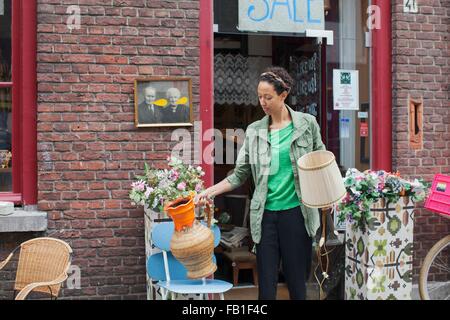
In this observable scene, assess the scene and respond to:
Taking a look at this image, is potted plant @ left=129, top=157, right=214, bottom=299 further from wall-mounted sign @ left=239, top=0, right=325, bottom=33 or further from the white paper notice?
the white paper notice

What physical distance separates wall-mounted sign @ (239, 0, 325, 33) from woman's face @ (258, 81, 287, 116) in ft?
6.13

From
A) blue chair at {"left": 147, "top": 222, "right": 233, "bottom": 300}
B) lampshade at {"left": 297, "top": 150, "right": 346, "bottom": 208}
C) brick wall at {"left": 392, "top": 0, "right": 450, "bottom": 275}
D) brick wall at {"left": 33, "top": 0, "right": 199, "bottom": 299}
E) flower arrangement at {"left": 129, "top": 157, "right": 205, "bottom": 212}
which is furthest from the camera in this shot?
brick wall at {"left": 392, "top": 0, "right": 450, "bottom": 275}

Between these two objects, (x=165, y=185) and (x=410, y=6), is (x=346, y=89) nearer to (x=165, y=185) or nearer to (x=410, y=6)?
(x=410, y=6)

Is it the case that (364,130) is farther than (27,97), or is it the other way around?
(364,130)

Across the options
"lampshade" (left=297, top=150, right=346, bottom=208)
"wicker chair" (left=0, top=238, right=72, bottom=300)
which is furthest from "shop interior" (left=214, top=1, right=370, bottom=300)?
"lampshade" (left=297, top=150, right=346, bottom=208)

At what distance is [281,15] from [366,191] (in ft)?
6.39

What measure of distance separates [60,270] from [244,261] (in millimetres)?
2166

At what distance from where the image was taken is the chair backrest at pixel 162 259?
4.45m

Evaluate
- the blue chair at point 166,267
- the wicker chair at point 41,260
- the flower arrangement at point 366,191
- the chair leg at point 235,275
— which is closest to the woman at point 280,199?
the blue chair at point 166,267

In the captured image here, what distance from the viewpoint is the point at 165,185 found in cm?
467

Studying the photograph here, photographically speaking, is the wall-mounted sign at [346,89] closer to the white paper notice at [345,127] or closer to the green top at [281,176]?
the white paper notice at [345,127]

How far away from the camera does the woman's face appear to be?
12.8 ft

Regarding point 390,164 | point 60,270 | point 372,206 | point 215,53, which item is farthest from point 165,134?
point 390,164

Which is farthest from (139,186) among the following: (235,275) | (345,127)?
(345,127)
